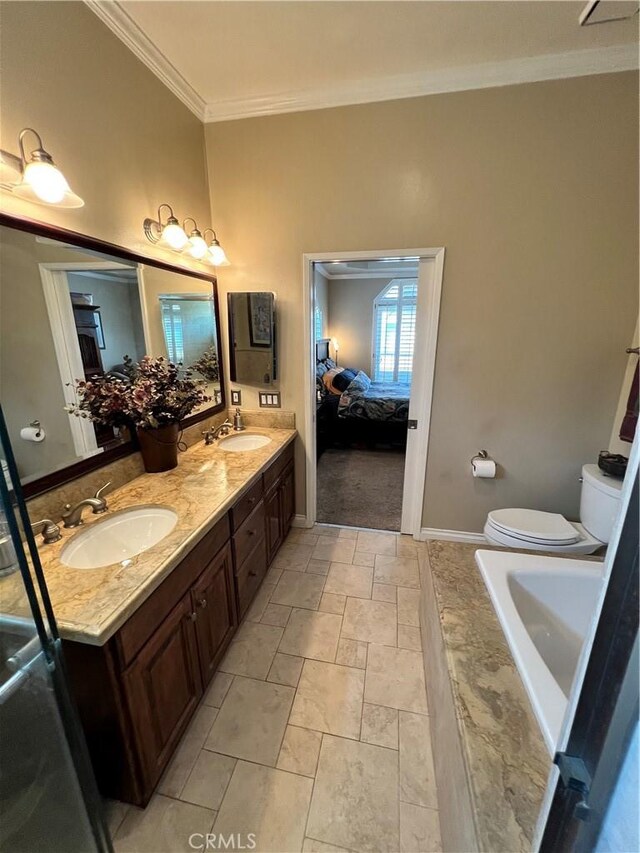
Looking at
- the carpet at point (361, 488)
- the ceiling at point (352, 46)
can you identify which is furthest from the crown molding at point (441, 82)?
the carpet at point (361, 488)

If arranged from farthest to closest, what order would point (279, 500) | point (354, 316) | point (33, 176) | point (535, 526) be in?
point (354, 316)
point (279, 500)
point (535, 526)
point (33, 176)

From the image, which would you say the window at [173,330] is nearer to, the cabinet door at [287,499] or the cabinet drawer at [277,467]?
the cabinet drawer at [277,467]

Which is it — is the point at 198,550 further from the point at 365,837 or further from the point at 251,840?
the point at 365,837

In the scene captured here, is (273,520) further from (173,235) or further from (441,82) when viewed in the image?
(441,82)

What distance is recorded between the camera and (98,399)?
152cm

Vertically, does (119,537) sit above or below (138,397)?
below

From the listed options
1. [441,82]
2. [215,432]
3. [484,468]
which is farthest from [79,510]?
[441,82]

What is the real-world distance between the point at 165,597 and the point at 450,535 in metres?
2.13

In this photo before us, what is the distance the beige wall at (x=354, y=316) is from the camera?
647 cm

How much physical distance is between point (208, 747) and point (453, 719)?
0.99 m

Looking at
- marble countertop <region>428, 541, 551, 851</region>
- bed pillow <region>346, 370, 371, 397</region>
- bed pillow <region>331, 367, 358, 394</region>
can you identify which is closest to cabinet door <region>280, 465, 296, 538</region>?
marble countertop <region>428, 541, 551, 851</region>

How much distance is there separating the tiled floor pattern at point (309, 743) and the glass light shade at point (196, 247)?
2.15 m

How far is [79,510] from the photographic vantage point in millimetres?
1375

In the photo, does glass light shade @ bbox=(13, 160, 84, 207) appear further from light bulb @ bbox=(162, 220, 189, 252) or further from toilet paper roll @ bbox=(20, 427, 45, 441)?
toilet paper roll @ bbox=(20, 427, 45, 441)
